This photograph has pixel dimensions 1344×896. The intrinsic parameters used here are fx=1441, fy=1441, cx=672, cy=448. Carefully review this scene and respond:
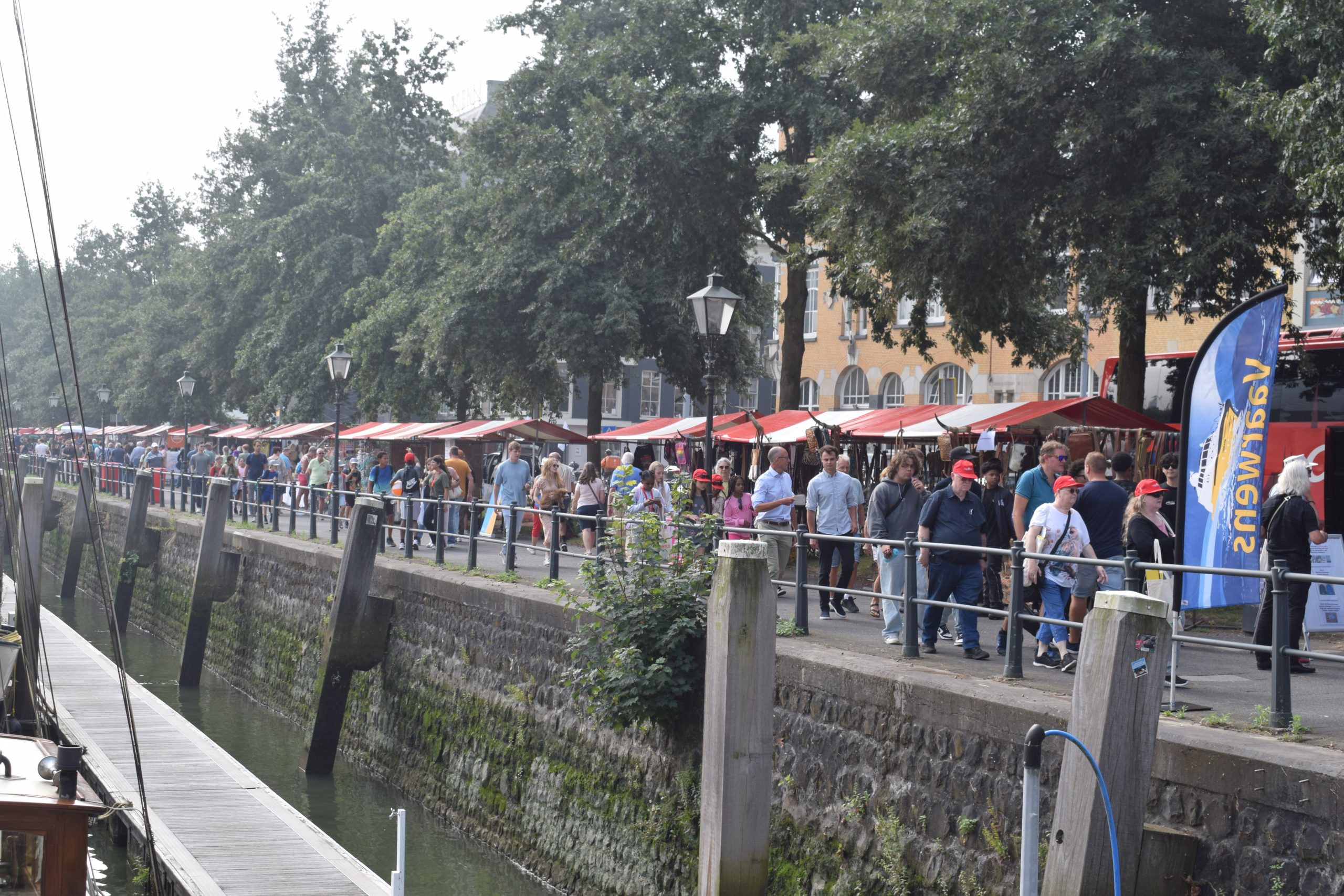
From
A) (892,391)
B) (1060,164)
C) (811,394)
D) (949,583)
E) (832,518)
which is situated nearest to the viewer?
(949,583)

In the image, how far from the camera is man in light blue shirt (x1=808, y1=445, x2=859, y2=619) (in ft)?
40.4

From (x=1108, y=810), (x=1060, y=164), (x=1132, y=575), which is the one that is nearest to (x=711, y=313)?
(x=1060, y=164)

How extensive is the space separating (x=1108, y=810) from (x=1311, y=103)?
10.2m

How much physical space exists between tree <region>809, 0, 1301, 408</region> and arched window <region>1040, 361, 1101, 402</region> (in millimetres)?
16088

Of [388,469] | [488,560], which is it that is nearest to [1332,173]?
[488,560]

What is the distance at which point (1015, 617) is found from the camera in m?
8.14

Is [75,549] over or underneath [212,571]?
underneath

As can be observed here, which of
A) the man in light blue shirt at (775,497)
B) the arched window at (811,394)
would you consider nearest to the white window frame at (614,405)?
the arched window at (811,394)

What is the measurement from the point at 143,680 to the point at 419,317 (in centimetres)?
1178

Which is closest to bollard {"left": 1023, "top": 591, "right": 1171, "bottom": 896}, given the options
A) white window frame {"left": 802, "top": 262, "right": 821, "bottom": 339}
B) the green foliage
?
the green foliage

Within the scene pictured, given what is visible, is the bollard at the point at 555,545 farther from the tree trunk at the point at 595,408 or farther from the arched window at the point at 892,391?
the arched window at the point at 892,391

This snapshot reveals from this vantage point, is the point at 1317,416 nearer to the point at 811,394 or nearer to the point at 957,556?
the point at 957,556

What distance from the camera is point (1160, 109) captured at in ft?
55.7

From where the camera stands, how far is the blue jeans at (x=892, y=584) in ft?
34.3
